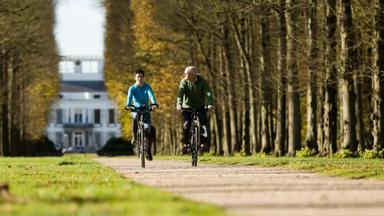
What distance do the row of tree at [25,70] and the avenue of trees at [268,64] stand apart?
14.5 feet

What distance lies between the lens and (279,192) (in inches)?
444

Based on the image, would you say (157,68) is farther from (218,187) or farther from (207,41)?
(218,187)

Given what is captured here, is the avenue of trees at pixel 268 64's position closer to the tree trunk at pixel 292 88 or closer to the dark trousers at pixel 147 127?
the tree trunk at pixel 292 88

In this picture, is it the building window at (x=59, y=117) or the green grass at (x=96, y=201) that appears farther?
the building window at (x=59, y=117)

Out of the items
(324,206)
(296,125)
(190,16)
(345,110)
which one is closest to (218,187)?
(324,206)

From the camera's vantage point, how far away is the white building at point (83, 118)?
154750 millimetres

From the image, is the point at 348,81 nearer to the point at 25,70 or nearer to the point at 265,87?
the point at 265,87

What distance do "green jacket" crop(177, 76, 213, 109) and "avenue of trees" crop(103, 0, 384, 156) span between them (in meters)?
6.92

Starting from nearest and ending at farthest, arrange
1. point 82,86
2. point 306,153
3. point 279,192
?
Answer: point 279,192, point 306,153, point 82,86

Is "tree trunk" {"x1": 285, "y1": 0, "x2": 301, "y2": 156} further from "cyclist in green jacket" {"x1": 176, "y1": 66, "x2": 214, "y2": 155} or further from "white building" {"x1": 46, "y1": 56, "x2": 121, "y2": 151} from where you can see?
"white building" {"x1": 46, "y1": 56, "x2": 121, "y2": 151}

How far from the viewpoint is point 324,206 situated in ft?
30.4

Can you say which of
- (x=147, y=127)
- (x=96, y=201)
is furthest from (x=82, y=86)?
(x=96, y=201)

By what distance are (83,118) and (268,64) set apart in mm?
121872

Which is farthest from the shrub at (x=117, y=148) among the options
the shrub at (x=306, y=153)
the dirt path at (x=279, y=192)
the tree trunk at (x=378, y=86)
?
the dirt path at (x=279, y=192)
